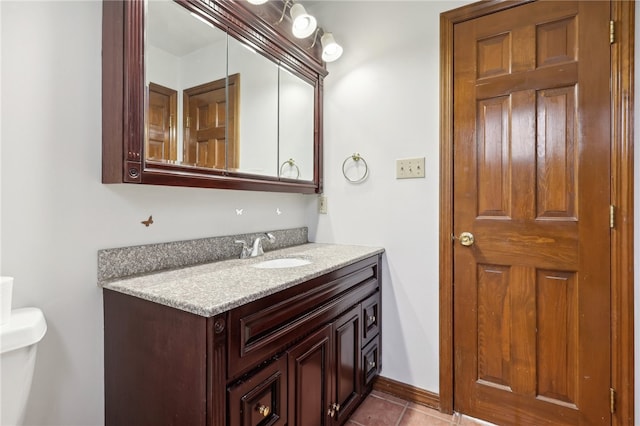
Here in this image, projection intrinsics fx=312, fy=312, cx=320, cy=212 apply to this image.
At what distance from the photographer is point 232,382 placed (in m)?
0.88

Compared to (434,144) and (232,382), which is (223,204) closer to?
(232,382)

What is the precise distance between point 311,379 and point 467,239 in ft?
3.30

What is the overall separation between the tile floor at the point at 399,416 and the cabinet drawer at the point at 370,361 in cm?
14

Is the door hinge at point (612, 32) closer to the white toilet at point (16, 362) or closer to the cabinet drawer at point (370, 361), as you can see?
the cabinet drawer at point (370, 361)

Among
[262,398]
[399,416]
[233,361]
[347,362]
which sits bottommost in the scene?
[399,416]

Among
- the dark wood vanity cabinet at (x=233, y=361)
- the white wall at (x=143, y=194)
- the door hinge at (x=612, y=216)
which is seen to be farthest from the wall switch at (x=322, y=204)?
the door hinge at (x=612, y=216)

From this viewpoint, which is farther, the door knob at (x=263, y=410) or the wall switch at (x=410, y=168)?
the wall switch at (x=410, y=168)

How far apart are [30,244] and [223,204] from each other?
2.42ft

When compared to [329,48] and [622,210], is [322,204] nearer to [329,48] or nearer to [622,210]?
[329,48]

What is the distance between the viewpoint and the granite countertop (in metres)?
0.86

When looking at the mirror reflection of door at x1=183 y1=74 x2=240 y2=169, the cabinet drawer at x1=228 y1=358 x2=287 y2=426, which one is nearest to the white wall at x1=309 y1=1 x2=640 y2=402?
the mirror reflection of door at x1=183 y1=74 x2=240 y2=169

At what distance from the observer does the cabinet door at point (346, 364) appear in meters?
1.37

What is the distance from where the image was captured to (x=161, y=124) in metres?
1.14

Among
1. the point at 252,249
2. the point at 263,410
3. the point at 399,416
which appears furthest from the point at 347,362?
the point at 252,249
